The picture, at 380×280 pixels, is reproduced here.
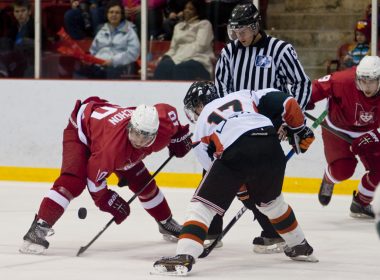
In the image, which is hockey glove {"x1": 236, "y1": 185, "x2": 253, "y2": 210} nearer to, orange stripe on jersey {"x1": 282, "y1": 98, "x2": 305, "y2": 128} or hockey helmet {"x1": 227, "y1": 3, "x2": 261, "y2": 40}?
orange stripe on jersey {"x1": 282, "y1": 98, "x2": 305, "y2": 128}

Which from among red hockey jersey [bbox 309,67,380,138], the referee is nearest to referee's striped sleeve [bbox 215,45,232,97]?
the referee

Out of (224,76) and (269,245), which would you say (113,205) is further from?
(224,76)

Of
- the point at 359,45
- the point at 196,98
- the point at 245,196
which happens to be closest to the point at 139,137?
the point at 196,98

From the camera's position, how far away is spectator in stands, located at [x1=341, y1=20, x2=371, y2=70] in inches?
275

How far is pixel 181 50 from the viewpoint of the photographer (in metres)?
7.38

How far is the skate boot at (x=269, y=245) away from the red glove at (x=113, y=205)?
64 centimetres

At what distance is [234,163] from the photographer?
4.09 meters

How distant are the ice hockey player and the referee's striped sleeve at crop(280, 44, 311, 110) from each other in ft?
2.42

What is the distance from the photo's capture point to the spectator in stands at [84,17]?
300 inches

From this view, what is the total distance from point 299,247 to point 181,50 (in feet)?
10.4

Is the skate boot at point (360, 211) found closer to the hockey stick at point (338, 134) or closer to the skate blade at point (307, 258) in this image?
the hockey stick at point (338, 134)

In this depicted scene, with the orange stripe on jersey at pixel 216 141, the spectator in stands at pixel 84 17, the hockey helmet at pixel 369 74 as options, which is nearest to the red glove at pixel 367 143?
the hockey helmet at pixel 369 74

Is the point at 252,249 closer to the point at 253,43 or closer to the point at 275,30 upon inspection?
the point at 253,43

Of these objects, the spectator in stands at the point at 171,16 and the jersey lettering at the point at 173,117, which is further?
the spectator in stands at the point at 171,16
